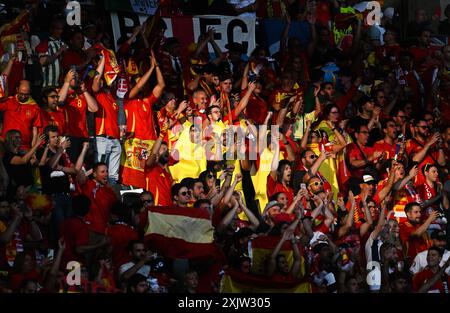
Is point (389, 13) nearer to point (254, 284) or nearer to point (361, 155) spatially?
point (361, 155)

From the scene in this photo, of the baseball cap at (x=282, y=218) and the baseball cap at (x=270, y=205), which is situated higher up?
the baseball cap at (x=270, y=205)

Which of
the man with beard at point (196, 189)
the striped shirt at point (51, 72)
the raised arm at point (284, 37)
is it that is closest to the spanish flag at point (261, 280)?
the man with beard at point (196, 189)

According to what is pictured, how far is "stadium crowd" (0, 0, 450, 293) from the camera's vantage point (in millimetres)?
20891

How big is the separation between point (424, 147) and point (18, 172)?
619cm

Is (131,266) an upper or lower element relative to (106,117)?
lower

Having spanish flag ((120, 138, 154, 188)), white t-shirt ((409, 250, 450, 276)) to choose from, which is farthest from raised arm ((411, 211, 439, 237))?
spanish flag ((120, 138, 154, 188))

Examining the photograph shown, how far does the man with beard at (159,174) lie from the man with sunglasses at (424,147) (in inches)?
146

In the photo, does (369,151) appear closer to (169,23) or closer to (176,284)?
(169,23)

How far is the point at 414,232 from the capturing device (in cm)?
2306

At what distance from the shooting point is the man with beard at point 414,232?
22891 millimetres

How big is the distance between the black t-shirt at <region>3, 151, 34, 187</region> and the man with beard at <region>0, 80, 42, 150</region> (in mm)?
393

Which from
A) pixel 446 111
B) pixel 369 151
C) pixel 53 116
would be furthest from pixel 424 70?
pixel 53 116

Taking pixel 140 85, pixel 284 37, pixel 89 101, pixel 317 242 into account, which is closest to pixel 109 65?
pixel 140 85

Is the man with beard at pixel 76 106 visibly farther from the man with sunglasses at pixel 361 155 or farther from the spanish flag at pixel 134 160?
the man with sunglasses at pixel 361 155
